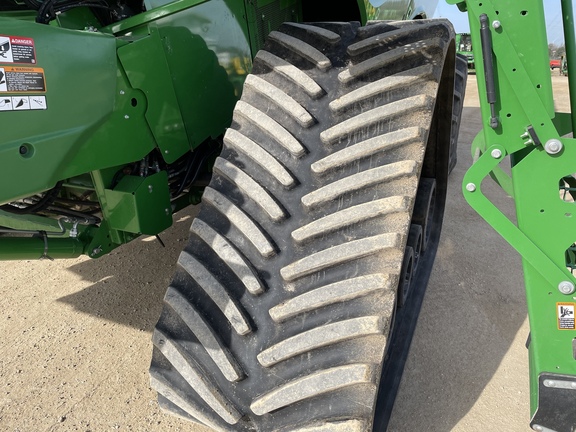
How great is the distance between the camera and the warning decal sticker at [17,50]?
1426 millimetres

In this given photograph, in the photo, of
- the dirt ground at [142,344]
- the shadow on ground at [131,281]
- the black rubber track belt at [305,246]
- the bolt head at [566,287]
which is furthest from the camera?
the shadow on ground at [131,281]

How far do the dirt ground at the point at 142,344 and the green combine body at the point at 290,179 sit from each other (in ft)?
1.25

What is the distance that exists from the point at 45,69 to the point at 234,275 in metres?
0.84

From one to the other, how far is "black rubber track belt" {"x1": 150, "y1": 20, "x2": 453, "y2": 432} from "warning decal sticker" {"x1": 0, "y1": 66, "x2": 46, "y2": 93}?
2.07 ft

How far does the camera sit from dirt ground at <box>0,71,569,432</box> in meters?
2.21

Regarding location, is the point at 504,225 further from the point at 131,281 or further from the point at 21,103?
the point at 131,281

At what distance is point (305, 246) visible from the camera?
1.68 metres

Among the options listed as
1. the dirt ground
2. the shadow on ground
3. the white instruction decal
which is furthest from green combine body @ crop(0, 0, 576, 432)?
the shadow on ground

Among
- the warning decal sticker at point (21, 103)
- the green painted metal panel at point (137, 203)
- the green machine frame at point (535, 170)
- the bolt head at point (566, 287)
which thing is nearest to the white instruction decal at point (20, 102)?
the warning decal sticker at point (21, 103)

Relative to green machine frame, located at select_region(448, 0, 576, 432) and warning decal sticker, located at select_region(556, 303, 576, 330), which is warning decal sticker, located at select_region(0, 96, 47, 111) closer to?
green machine frame, located at select_region(448, 0, 576, 432)

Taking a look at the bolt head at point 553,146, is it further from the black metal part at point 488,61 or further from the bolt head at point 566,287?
the bolt head at point 566,287

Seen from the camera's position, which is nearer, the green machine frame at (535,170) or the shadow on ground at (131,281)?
the green machine frame at (535,170)

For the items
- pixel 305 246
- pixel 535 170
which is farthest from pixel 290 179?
pixel 535 170

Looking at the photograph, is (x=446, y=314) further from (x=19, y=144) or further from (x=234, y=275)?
(x=19, y=144)
